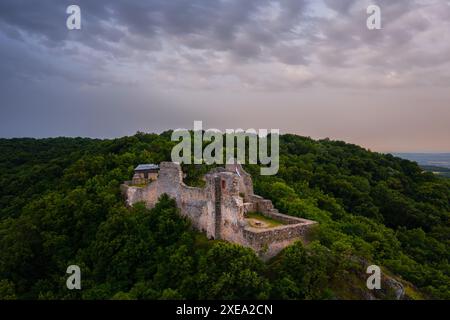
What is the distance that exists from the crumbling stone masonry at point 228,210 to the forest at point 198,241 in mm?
663

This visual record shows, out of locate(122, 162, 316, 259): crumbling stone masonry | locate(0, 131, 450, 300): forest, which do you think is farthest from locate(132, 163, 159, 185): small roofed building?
locate(122, 162, 316, 259): crumbling stone masonry

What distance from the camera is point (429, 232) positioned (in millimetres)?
39750

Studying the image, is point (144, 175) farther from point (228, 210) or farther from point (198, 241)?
point (228, 210)

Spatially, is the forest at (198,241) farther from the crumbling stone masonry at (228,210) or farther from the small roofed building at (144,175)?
the small roofed building at (144,175)

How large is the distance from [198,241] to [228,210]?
2813mm

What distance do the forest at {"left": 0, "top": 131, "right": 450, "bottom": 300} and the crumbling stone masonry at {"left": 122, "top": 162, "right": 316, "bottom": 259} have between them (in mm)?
663

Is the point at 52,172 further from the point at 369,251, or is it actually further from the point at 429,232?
the point at 429,232

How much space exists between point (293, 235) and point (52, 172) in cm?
3764

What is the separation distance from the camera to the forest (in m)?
19.2

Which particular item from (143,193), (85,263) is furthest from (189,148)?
(85,263)

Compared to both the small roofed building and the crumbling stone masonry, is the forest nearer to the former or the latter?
the crumbling stone masonry

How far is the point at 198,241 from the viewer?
22.7 meters

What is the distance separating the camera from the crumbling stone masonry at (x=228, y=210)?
20266 millimetres

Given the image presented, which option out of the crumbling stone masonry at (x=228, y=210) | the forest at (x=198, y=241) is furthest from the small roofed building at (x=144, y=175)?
the crumbling stone masonry at (x=228, y=210)
